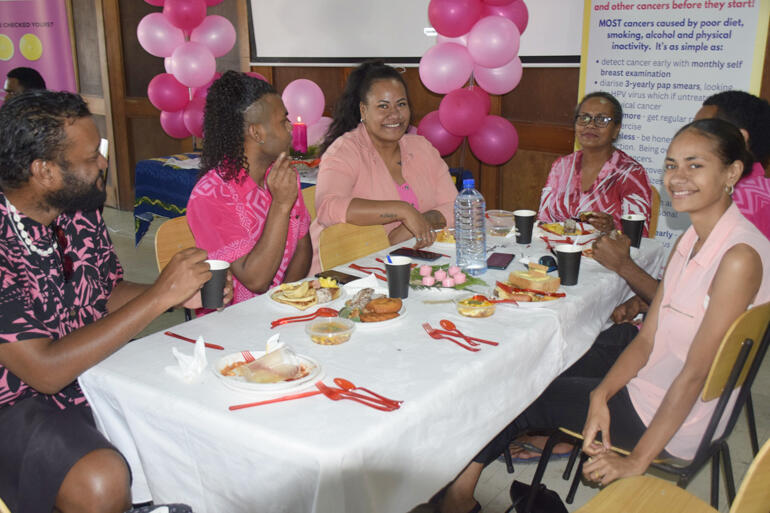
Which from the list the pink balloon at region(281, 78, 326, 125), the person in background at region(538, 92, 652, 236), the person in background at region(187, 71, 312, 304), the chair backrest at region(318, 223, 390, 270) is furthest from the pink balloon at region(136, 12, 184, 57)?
the person in background at region(538, 92, 652, 236)

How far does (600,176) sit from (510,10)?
153 cm

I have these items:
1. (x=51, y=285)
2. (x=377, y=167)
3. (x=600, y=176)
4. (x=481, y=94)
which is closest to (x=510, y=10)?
(x=481, y=94)

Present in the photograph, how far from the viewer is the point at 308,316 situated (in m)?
1.91

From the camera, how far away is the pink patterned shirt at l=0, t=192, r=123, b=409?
1535mm

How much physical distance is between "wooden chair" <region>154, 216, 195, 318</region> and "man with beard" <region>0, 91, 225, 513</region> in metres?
0.66

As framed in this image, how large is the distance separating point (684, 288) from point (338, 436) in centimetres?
113

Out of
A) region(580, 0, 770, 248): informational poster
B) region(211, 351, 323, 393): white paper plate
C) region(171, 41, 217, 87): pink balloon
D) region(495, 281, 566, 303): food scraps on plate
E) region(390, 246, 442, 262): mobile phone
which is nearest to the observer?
region(211, 351, 323, 393): white paper plate

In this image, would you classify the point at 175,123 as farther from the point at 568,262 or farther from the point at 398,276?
the point at 568,262

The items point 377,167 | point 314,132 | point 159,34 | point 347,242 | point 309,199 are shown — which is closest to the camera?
point 347,242

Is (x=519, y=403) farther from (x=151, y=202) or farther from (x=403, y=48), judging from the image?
(x=151, y=202)

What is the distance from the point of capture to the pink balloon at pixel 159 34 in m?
5.65

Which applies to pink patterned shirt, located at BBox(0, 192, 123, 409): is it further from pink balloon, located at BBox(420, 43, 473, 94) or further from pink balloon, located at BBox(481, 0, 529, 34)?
pink balloon, located at BBox(481, 0, 529, 34)

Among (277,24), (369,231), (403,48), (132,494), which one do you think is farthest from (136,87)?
(132,494)

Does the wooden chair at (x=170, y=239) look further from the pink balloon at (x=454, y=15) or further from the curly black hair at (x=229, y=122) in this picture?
the pink balloon at (x=454, y=15)
